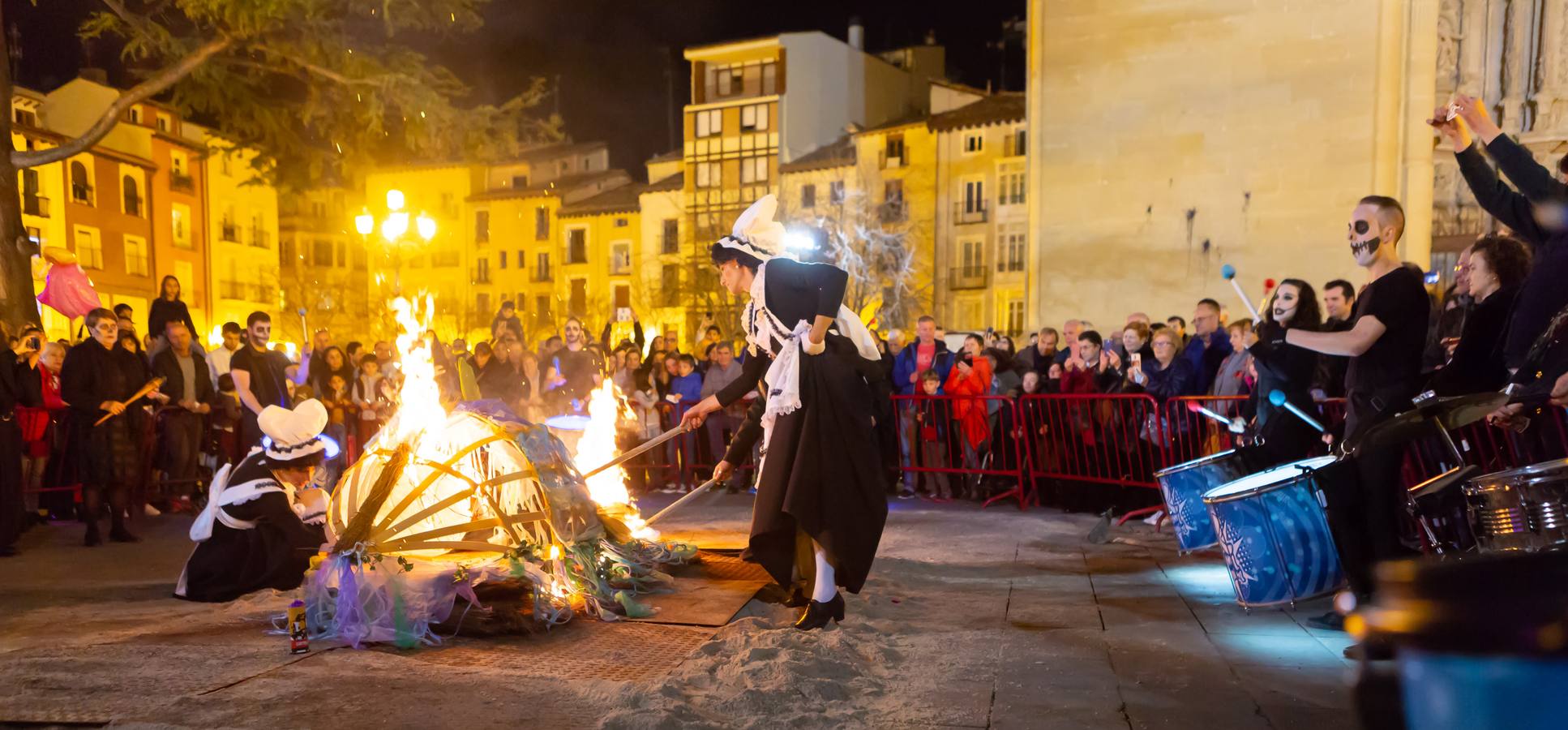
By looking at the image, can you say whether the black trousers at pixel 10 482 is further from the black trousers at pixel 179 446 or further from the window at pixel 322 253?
the window at pixel 322 253

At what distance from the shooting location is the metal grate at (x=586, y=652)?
4.36 metres

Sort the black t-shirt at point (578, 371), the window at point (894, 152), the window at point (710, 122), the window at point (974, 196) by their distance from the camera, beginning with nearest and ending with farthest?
the black t-shirt at point (578, 371)
the window at point (974, 196)
the window at point (894, 152)
the window at point (710, 122)

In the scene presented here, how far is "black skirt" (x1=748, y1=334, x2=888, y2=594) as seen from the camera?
4.89m

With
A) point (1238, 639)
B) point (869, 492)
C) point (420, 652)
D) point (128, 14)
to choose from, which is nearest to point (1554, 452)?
point (1238, 639)

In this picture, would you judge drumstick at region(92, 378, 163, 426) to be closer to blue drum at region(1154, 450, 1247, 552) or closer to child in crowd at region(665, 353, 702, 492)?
child in crowd at region(665, 353, 702, 492)

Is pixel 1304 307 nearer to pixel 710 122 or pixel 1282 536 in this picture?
pixel 1282 536

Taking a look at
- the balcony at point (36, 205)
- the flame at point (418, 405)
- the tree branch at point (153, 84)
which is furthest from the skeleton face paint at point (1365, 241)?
the balcony at point (36, 205)

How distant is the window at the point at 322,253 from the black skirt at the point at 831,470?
67217 millimetres

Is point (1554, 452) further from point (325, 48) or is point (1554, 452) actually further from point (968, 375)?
point (325, 48)

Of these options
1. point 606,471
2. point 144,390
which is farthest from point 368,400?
point 606,471

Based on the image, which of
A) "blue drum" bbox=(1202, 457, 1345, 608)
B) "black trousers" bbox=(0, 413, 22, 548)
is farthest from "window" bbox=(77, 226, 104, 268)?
"blue drum" bbox=(1202, 457, 1345, 608)

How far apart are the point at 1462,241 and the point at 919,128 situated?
27.7 meters

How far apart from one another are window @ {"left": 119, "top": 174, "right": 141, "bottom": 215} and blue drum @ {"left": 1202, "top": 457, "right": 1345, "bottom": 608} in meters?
50.6

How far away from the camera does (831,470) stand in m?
4.93
